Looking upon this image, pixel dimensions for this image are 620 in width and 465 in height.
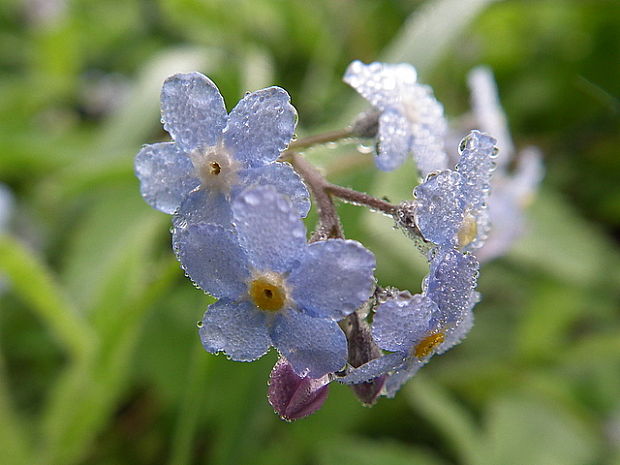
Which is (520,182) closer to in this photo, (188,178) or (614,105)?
(614,105)

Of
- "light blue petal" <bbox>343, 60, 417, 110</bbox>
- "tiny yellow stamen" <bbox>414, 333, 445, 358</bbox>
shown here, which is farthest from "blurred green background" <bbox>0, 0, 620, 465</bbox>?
"tiny yellow stamen" <bbox>414, 333, 445, 358</bbox>

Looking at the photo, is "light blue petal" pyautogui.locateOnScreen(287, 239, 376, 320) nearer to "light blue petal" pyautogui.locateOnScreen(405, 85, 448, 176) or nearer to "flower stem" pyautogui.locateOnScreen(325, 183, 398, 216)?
"flower stem" pyautogui.locateOnScreen(325, 183, 398, 216)

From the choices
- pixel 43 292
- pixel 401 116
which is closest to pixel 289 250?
pixel 401 116

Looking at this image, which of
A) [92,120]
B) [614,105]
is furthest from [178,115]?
[92,120]

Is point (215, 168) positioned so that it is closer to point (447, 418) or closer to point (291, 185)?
point (291, 185)

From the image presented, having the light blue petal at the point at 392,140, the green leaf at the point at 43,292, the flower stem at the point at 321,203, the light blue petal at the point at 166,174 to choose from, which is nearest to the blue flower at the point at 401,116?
the light blue petal at the point at 392,140

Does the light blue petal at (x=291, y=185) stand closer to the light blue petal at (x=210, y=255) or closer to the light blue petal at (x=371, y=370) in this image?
the light blue petal at (x=210, y=255)
